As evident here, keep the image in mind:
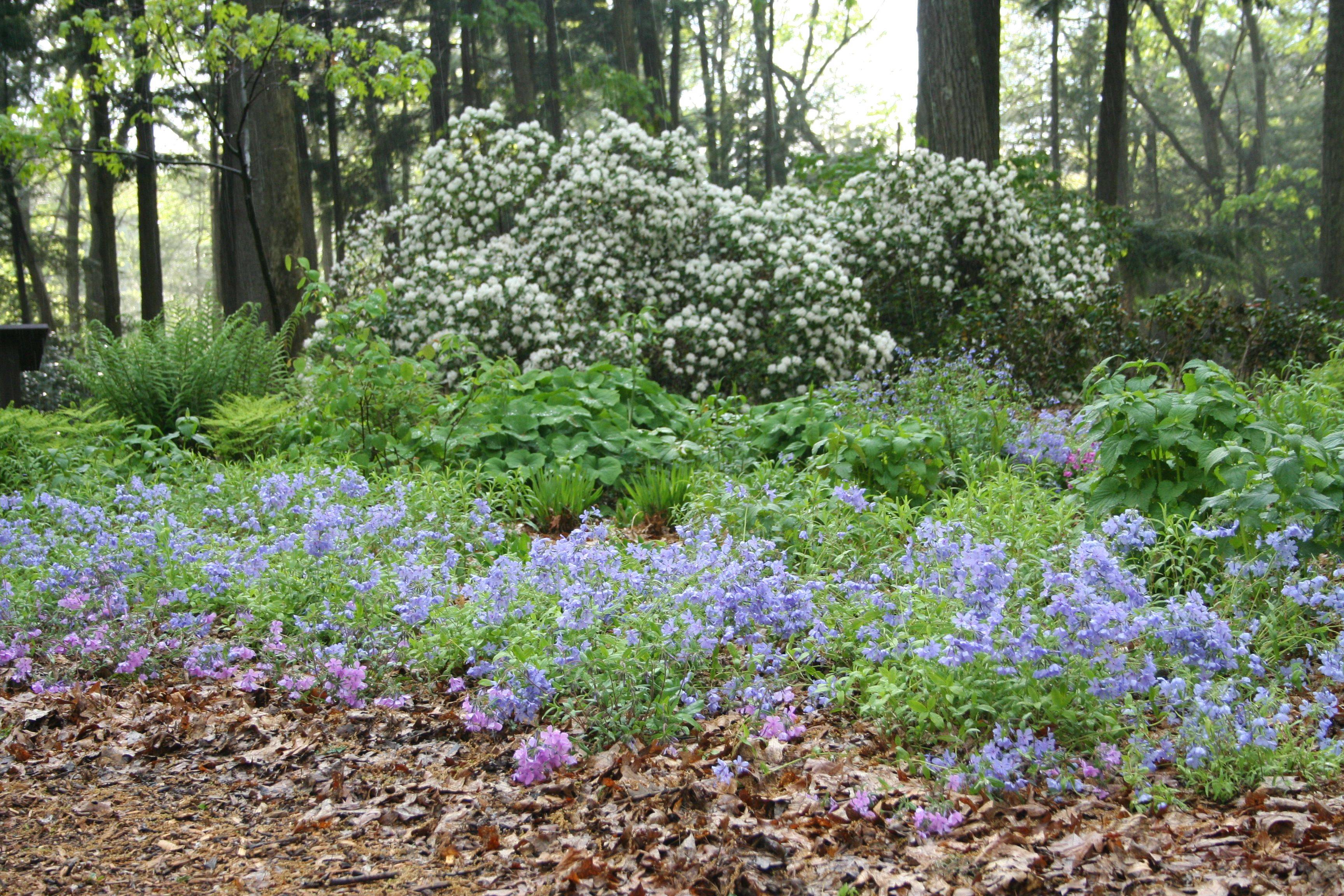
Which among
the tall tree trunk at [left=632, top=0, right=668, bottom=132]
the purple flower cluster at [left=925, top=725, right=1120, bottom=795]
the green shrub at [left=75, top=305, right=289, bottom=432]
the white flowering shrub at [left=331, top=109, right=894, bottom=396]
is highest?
the tall tree trunk at [left=632, top=0, right=668, bottom=132]

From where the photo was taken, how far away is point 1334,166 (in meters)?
12.1

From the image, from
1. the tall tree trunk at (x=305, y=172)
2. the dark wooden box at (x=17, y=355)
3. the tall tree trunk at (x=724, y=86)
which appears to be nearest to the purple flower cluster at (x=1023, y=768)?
the dark wooden box at (x=17, y=355)

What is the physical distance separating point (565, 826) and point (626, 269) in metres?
6.73

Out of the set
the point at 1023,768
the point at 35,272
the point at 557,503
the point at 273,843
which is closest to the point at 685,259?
the point at 557,503

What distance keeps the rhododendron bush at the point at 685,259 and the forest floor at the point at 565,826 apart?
178 inches

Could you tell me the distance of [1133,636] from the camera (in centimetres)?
234

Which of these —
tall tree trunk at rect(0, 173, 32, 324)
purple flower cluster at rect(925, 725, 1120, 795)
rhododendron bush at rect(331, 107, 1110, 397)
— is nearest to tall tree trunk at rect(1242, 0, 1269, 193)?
rhododendron bush at rect(331, 107, 1110, 397)

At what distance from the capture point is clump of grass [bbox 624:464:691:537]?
505 centimetres

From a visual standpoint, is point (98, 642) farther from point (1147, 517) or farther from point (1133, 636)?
point (1147, 517)

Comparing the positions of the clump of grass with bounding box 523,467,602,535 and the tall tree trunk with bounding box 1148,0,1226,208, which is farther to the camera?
the tall tree trunk with bounding box 1148,0,1226,208

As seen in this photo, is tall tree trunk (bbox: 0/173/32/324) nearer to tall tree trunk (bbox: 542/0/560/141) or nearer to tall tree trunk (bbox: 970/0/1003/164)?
tall tree trunk (bbox: 542/0/560/141)

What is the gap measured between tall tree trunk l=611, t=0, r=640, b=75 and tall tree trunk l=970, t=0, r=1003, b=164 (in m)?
6.78

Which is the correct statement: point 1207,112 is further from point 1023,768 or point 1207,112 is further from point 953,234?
point 1023,768

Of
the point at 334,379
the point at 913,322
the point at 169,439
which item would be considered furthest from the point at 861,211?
the point at 169,439
